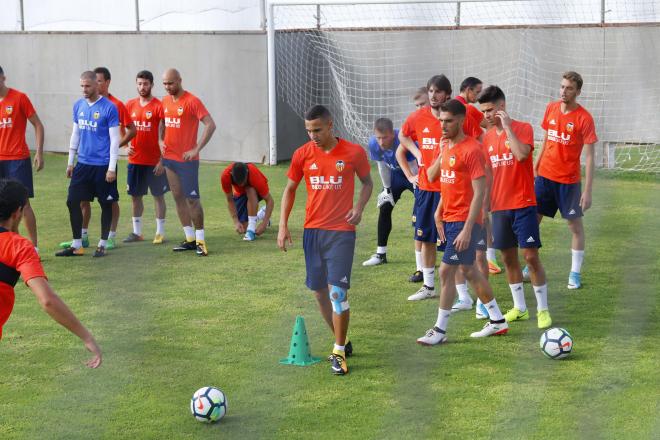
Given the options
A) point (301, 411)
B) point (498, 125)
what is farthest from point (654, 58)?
point (301, 411)

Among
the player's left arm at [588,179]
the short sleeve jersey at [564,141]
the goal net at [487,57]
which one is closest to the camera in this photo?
the player's left arm at [588,179]

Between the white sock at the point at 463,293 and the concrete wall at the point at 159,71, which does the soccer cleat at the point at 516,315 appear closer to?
the white sock at the point at 463,293

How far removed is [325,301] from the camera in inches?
283

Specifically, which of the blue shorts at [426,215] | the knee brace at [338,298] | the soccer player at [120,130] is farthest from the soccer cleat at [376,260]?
the knee brace at [338,298]

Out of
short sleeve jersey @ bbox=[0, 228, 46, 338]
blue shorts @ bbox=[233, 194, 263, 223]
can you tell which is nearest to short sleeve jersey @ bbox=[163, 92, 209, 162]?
blue shorts @ bbox=[233, 194, 263, 223]

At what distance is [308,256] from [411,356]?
1.07 metres

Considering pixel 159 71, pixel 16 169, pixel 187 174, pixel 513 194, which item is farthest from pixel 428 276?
pixel 159 71

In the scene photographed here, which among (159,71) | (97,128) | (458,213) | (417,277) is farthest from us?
(159,71)

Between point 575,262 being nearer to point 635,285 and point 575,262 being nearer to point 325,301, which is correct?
point 635,285

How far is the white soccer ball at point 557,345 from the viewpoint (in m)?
6.96

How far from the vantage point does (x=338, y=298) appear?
688cm

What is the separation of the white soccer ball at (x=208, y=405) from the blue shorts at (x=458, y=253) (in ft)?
7.28

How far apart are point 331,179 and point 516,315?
2.19 metres

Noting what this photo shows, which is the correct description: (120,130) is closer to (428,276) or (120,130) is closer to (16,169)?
(16,169)
